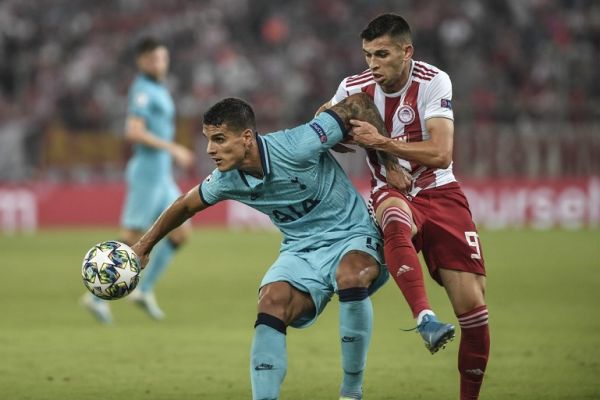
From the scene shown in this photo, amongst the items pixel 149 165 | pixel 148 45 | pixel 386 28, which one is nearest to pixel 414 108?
pixel 386 28

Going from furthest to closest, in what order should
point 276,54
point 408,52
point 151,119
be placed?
point 276,54 < point 151,119 < point 408,52

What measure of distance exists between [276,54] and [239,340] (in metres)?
14.9

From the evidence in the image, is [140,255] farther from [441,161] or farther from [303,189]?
[441,161]

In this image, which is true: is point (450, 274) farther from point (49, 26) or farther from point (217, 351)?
point (49, 26)

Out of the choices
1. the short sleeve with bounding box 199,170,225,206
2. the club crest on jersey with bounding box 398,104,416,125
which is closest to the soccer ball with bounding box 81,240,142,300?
the short sleeve with bounding box 199,170,225,206

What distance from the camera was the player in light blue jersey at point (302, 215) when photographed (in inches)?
243

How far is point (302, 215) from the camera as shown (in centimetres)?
661

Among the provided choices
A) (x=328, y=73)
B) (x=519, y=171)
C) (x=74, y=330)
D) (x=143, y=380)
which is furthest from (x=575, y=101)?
(x=143, y=380)

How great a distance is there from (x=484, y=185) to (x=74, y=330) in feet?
42.1

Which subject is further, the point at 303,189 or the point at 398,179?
the point at 398,179

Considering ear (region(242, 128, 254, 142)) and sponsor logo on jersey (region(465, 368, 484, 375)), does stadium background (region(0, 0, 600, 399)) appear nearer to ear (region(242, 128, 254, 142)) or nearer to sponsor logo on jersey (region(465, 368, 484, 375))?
sponsor logo on jersey (region(465, 368, 484, 375))

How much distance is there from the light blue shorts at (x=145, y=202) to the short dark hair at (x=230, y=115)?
5696 millimetres

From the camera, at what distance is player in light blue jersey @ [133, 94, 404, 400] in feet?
20.2

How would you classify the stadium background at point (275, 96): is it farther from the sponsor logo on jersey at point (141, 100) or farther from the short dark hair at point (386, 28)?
the short dark hair at point (386, 28)
